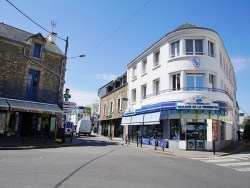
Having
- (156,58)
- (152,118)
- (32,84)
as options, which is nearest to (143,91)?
(156,58)

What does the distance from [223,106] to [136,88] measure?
10640mm

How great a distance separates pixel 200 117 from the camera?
Answer: 18609mm

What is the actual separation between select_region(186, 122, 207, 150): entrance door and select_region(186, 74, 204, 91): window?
287 cm

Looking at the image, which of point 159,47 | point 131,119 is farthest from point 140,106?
point 159,47

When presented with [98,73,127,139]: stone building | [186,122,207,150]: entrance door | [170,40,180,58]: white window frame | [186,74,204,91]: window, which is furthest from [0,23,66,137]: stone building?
[186,74,204,91]: window

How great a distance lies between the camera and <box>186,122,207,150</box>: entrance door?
18.4m

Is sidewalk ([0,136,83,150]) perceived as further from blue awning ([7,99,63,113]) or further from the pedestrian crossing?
the pedestrian crossing

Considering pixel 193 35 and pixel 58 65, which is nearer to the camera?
pixel 193 35

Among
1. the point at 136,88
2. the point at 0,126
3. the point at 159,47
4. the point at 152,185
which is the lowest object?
the point at 152,185

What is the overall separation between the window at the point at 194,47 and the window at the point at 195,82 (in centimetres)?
199

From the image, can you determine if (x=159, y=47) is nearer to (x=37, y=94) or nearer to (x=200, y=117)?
(x=200, y=117)

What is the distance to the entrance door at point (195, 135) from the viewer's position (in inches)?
723

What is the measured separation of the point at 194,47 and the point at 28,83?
14.9m

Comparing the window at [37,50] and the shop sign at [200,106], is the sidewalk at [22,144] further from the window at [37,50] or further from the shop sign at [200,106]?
the shop sign at [200,106]
